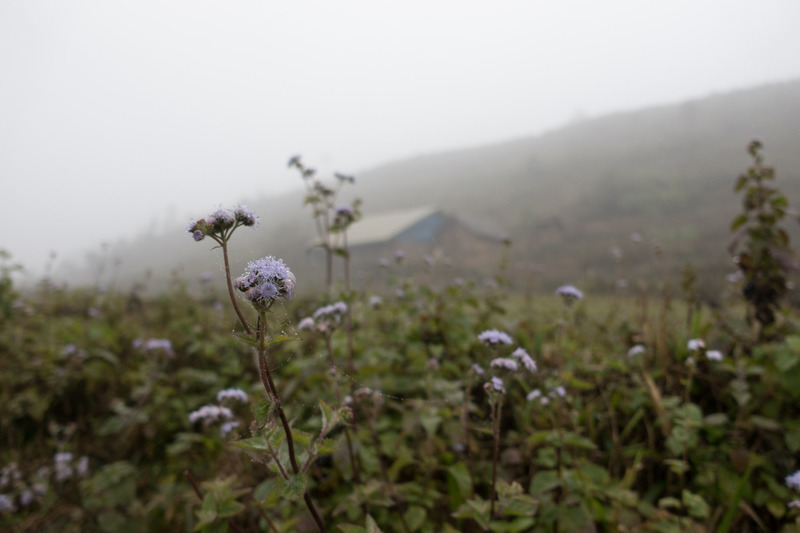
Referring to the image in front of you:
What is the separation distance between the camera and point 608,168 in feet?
42.6

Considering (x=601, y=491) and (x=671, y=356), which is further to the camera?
(x=671, y=356)

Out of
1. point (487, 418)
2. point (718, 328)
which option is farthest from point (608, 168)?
point (487, 418)

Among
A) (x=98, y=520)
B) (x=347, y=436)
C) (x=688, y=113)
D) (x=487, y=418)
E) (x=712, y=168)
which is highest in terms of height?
(x=688, y=113)

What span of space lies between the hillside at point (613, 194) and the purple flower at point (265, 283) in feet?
0.20

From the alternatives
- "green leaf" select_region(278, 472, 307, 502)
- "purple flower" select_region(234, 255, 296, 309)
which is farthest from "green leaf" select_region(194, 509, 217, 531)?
"purple flower" select_region(234, 255, 296, 309)

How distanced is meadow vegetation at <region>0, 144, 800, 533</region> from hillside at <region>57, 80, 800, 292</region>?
3.34ft

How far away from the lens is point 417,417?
227 centimetres

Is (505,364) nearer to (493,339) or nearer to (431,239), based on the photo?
(493,339)

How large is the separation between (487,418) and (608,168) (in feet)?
43.6

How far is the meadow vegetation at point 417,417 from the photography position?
5.49 ft

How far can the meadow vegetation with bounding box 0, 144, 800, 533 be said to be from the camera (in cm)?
167

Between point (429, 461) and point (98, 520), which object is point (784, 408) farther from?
point (98, 520)

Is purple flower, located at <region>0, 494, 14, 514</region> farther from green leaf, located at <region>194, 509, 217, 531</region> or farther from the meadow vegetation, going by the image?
green leaf, located at <region>194, 509, 217, 531</region>

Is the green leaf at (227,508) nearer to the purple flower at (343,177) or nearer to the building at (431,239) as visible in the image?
the purple flower at (343,177)
